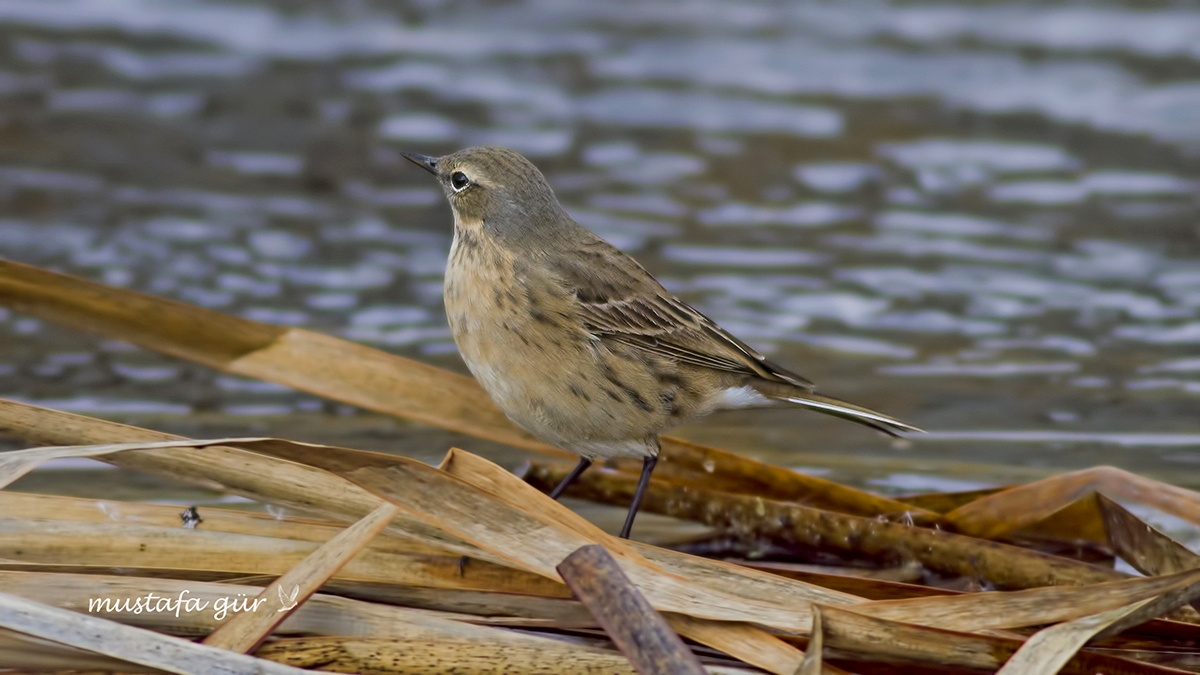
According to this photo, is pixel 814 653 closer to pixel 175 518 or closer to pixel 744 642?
pixel 744 642

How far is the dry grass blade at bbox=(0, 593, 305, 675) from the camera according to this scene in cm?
335

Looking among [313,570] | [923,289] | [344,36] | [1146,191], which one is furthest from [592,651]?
[344,36]

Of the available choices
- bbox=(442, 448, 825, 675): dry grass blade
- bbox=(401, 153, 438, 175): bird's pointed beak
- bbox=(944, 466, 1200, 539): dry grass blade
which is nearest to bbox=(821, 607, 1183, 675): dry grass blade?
bbox=(442, 448, 825, 675): dry grass blade

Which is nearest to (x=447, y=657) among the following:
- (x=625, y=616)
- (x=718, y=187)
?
(x=625, y=616)

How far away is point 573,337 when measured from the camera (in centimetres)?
497

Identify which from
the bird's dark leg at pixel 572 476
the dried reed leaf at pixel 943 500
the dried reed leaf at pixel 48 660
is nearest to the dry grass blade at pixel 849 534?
the bird's dark leg at pixel 572 476

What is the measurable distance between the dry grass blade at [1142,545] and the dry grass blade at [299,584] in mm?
2244

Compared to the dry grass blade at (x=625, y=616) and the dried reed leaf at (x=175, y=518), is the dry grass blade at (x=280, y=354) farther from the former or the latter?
the dry grass blade at (x=625, y=616)

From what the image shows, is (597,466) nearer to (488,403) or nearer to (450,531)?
(488,403)

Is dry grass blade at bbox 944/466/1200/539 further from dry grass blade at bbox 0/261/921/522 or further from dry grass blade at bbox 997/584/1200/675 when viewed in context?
dry grass blade at bbox 0/261/921/522

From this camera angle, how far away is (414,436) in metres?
6.55

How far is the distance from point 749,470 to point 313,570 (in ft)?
6.36

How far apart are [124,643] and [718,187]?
819 cm

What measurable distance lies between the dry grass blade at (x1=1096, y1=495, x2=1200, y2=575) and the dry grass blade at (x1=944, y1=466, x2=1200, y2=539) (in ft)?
0.24
